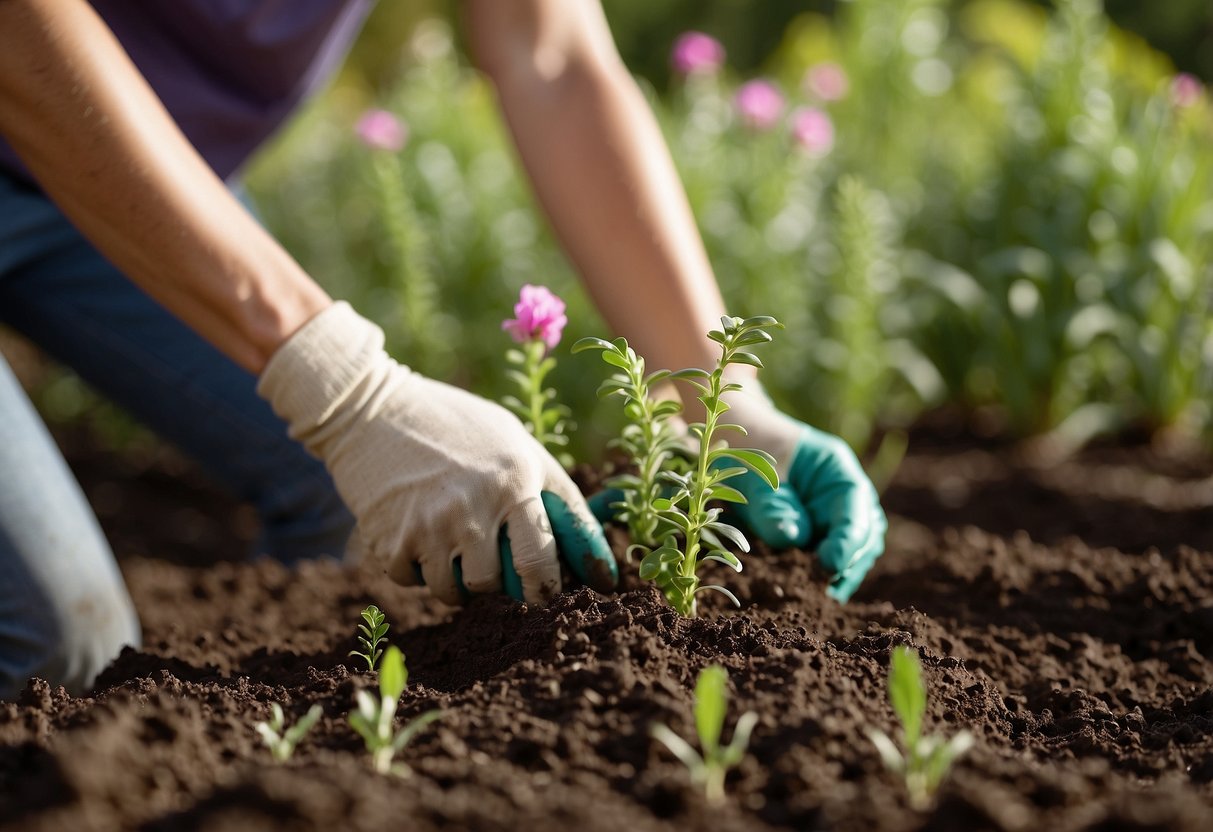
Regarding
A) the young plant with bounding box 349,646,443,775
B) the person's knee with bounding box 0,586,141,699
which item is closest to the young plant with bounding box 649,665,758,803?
the young plant with bounding box 349,646,443,775

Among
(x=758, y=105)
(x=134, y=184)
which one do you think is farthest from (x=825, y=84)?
(x=134, y=184)

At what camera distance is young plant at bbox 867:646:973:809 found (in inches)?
42.3

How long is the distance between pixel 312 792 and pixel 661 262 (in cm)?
126

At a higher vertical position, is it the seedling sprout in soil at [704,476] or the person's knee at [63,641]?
the seedling sprout in soil at [704,476]

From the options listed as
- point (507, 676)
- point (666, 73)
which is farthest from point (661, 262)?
→ point (666, 73)

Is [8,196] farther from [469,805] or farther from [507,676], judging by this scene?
[469,805]

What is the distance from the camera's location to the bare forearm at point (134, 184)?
157cm

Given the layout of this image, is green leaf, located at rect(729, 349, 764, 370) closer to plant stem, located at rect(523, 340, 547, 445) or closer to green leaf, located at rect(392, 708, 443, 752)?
plant stem, located at rect(523, 340, 547, 445)

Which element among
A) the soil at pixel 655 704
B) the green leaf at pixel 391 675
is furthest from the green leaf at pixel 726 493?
the green leaf at pixel 391 675

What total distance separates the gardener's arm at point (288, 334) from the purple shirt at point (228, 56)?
0.79m

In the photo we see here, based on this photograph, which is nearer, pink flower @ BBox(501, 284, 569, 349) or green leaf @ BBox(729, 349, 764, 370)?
green leaf @ BBox(729, 349, 764, 370)

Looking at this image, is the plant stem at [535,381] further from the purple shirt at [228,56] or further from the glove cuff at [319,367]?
the purple shirt at [228,56]

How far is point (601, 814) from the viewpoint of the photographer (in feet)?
3.29

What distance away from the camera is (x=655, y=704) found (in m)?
1.21
